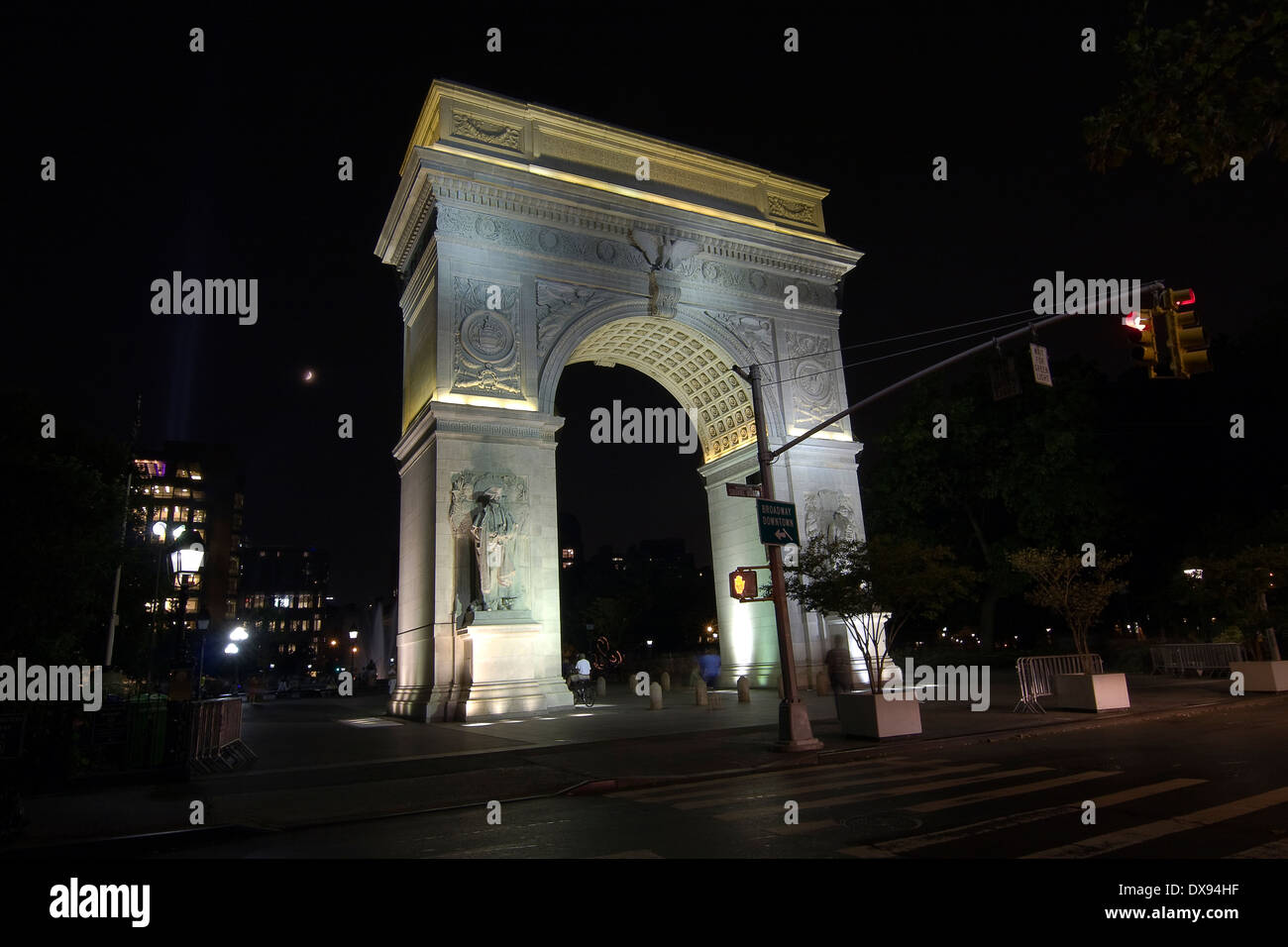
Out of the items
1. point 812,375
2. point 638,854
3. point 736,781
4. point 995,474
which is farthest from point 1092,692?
point 995,474

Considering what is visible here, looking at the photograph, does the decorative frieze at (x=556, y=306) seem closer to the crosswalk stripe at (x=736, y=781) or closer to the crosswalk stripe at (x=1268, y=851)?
the crosswalk stripe at (x=736, y=781)

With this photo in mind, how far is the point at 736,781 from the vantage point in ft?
39.5

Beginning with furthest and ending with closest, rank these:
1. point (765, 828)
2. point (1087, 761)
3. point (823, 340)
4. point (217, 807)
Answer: point (823, 340)
point (1087, 761)
point (217, 807)
point (765, 828)

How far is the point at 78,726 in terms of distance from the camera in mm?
12562

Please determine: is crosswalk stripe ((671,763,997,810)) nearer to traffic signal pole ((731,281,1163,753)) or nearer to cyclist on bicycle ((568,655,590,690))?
traffic signal pole ((731,281,1163,753))

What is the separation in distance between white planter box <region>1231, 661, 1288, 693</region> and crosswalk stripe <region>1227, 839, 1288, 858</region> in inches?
842

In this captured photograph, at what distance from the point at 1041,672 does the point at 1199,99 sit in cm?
1714

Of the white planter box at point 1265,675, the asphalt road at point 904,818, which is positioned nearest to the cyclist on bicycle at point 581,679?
the asphalt road at point 904,818

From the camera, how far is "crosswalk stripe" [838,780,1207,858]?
23.3ft

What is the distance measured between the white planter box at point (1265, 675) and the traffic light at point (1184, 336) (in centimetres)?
1901

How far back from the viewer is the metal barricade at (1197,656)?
2958 centimetres
